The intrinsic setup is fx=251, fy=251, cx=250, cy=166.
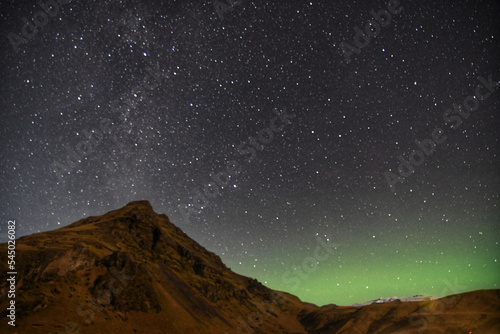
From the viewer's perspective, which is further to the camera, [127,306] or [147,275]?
[147,275]

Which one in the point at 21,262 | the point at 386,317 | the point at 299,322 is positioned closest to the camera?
the point at 21,262

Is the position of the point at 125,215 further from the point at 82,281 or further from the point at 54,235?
the point at 82,281

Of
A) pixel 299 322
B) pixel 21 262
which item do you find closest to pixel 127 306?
pixel 21 262

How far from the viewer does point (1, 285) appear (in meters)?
17.7

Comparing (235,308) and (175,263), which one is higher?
(175,263)

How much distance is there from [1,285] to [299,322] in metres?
59.0

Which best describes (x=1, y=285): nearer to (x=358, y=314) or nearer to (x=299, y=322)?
(x=358, y=314)

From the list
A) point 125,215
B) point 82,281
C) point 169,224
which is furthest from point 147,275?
point 169,224

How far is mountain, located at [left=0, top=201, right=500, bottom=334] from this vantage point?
63.4 ft

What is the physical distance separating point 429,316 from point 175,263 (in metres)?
42.8

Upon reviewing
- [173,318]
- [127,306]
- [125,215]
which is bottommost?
[173,318]

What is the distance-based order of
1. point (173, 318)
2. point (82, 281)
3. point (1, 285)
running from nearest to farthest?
point (1, 285) → point (82, 281) → point (173, 318)

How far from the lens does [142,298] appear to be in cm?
2698

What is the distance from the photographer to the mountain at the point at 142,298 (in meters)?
19.3
